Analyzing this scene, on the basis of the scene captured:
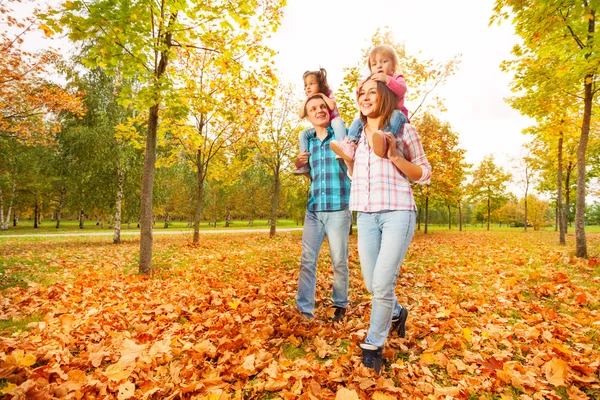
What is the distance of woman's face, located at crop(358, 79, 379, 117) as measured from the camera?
8.69 feet

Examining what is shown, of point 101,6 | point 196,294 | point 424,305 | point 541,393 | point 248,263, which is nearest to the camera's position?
point 541,393

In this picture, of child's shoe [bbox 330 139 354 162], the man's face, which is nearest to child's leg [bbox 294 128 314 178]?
the man's face

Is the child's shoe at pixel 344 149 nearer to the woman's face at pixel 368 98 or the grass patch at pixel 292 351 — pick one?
the woman's face at pixel 368 98

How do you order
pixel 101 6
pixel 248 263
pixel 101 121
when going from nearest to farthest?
pixel 101 6 < pixel 248 263 < pixel 101 121

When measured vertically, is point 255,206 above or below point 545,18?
below

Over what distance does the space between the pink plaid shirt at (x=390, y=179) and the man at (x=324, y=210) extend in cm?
66

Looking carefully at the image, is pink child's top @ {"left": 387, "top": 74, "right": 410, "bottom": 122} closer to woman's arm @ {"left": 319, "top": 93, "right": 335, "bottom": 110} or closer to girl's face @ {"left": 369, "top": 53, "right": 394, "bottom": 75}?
girl's face @ {"left": 369, "top": 53, "right": 394, "bottom": 75}

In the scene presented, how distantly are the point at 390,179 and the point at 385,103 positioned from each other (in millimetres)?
695

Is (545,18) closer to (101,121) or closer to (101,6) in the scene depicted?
(101,6)

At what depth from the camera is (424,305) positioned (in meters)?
4.34

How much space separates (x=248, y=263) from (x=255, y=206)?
126ft

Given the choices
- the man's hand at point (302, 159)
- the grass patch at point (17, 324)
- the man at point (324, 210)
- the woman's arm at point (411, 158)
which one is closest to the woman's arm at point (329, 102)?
the man at point (324, 210)

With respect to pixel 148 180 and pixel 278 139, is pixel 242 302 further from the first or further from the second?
pixel 278 139

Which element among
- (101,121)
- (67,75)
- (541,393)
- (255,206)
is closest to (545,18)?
(541,393)
